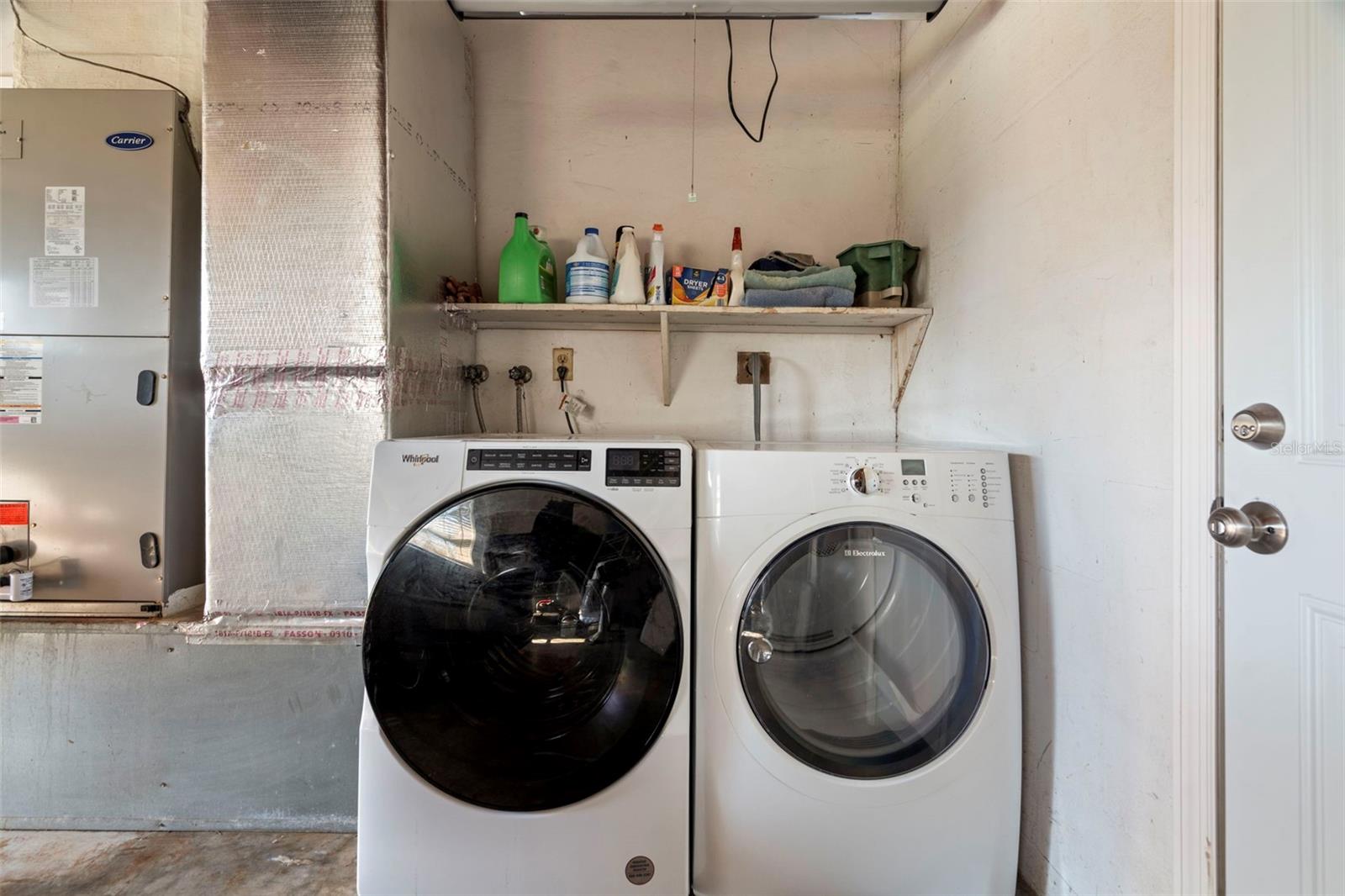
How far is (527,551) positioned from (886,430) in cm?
133

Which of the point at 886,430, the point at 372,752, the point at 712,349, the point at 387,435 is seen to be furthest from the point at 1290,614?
the point at 387,435

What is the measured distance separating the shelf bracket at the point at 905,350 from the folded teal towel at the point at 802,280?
0.94ft

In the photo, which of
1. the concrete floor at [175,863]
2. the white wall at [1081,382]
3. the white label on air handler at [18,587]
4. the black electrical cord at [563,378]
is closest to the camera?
the white wall at [1081,382]

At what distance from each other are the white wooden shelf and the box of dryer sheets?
0.14 ft

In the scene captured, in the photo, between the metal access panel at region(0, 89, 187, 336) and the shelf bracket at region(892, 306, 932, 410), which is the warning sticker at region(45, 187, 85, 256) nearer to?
the metal access panel at region(0, 89, 187, 336)

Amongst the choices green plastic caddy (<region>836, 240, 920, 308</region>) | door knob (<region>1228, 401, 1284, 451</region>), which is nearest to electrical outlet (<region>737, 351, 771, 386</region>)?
green plastic caddy (<region>836, 240, 920, 308</region>)

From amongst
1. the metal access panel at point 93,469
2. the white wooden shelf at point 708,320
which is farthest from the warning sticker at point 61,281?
the white wooden shelf at point 708,320

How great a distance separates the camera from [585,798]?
1.10 m

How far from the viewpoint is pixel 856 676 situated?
1143mm

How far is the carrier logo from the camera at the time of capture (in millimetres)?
1444

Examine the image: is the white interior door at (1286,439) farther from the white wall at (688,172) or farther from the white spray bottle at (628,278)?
the white spray bottle at (628,278)

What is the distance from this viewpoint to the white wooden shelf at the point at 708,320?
154cm

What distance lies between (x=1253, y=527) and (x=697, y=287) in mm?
1282

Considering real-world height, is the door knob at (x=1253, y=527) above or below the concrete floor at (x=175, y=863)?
above
